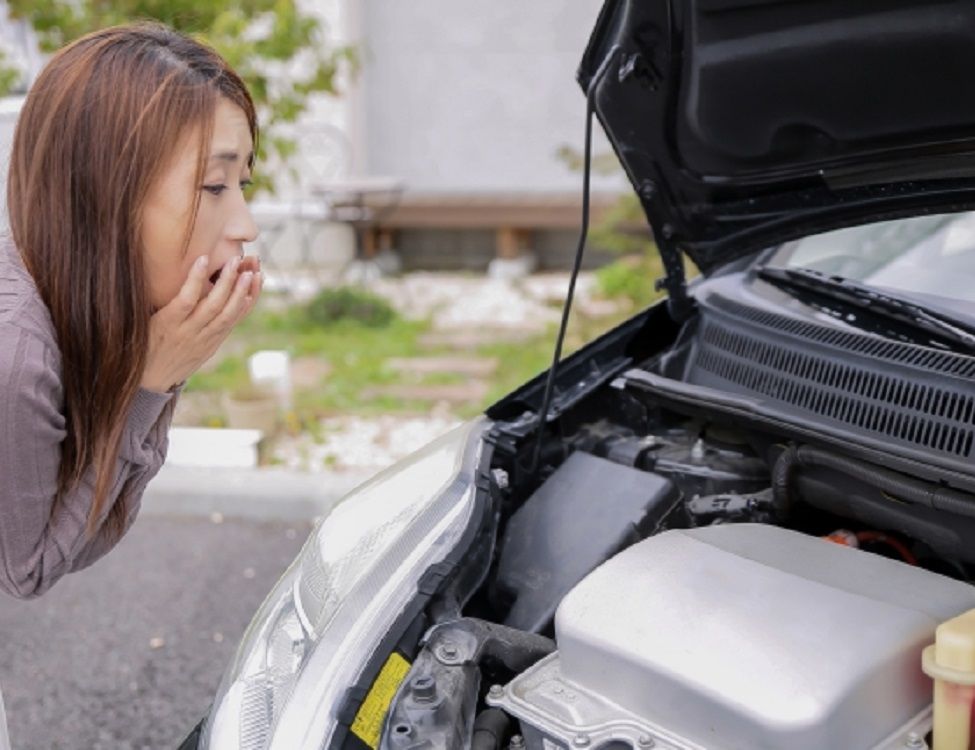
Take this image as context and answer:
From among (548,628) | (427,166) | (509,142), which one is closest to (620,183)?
(509,142)

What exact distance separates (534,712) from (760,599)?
13.7 inches

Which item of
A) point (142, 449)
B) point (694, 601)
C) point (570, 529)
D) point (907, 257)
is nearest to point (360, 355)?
point (907, 257)

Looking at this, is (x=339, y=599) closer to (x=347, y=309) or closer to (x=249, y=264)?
(x=249, y=264)

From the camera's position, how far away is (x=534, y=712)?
1504mm

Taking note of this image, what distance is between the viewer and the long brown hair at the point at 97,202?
1.53 m

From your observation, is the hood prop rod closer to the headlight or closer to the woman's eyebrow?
the headlight

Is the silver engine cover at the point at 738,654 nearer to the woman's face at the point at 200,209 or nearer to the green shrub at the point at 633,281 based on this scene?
the woman's face at the point at 200,209

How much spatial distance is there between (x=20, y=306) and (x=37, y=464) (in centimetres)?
22

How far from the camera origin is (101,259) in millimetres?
1543

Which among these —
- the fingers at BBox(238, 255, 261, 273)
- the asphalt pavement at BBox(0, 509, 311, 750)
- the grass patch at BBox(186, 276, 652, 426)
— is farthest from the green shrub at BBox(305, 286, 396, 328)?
the fingers at BBox(238, 255, 261, 273)

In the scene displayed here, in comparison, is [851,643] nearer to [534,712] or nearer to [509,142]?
[534,712]

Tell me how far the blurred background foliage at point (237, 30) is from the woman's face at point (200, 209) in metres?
3.67

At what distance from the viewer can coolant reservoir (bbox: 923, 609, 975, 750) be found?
1289mm

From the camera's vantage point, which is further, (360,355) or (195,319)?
(360,355)
